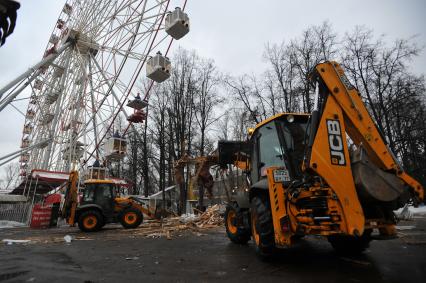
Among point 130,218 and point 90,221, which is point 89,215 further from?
point 130,218

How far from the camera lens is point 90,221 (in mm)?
12656

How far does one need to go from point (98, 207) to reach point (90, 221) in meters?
0.68

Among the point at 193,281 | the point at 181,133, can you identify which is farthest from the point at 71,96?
the point at 193,281

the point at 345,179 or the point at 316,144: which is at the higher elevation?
the point at 316,144

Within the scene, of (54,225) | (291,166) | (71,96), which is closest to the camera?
(291,166)

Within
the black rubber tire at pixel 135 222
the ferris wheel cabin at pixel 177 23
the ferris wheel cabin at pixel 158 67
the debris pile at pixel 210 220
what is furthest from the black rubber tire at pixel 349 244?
the ferris wheel cabin at pixel 177 23

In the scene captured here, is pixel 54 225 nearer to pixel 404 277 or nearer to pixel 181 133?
pixel 181 133

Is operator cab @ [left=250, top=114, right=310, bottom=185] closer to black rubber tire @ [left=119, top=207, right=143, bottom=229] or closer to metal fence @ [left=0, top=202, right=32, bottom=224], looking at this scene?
black rubber tire @ [left=119, top=207, right=143, bottom=229]

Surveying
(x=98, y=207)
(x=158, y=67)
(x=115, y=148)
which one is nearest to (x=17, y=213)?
(x=115, y=148)

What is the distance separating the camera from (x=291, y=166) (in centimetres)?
475

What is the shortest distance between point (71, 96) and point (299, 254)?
2056 cm

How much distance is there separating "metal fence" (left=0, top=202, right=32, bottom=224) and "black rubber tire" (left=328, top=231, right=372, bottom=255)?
77.0 feet

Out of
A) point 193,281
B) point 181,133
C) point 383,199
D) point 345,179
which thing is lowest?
point 193,281

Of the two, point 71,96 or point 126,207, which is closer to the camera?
point 126,207
